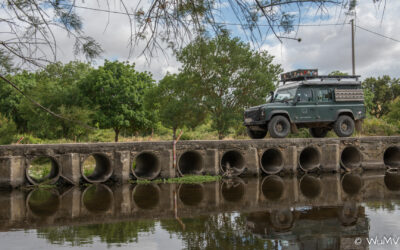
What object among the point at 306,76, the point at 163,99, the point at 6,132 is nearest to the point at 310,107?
the point at 306,76

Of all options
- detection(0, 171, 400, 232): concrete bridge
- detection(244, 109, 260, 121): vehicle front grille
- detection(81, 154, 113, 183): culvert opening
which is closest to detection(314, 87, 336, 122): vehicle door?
detection(244, 109, 260, 121): vehicle front grille

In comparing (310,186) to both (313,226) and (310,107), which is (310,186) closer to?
(310,107)

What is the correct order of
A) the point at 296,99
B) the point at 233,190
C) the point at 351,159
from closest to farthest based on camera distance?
the point at 233,190 < the point at 296,99 < the point at 351,159

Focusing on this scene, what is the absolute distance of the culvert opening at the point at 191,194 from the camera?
8924 mm

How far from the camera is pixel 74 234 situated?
20.2ft

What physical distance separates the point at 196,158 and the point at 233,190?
13.5ft

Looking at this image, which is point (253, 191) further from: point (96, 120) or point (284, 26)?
point (96, 120)

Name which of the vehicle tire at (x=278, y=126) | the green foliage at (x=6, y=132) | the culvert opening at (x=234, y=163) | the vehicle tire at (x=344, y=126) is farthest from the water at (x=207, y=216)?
the green foliage at (x=6, y=132)

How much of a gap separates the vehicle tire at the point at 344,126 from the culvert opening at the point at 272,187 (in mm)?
3130

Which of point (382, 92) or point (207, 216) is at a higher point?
point (382, 92)

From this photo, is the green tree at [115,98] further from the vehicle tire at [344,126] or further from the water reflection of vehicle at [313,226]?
the water reflection of vehicle at [313,226]

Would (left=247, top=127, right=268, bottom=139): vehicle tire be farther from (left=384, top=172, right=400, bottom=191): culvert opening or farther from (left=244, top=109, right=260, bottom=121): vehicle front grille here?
(left=384, top=172, right=400, bottom=191): culvert opening

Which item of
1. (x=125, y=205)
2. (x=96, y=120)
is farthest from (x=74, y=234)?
(x=96, y=120)

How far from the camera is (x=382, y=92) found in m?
45.4
